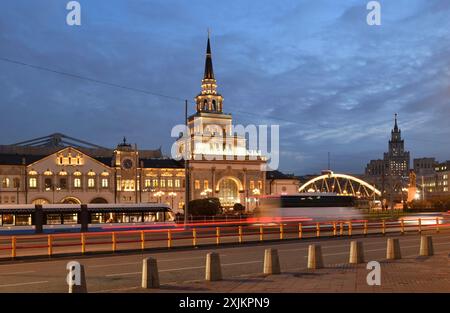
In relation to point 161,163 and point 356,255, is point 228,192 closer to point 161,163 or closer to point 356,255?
point 161,163

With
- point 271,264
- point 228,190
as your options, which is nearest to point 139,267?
point 271,264

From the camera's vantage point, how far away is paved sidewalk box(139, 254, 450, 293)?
565 inches

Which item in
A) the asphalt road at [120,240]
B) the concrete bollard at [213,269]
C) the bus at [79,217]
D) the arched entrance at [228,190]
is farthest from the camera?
the arched entrance at [228,190]

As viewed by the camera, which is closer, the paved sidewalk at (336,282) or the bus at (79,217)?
the paved sidewalk at (336,282)

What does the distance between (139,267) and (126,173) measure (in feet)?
306

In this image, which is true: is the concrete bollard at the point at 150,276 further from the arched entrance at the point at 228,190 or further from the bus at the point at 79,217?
the arched entrance at the point at 228,190

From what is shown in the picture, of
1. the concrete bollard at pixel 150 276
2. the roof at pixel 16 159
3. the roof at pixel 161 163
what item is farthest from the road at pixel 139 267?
the roof at pixel 161 163

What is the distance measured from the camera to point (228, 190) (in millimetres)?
130500

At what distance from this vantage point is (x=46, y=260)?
82.6 feet

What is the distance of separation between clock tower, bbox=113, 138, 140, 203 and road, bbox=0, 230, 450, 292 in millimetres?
82551

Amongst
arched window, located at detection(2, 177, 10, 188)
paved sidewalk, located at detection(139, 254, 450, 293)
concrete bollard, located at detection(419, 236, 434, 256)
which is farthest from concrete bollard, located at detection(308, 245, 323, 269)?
arched window, located at detection(2, 177, 10, 188)

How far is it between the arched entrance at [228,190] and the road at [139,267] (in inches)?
3809

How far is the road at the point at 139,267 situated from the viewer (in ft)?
54.2

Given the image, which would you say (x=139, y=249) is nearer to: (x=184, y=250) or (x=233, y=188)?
(x=184, y=250)
